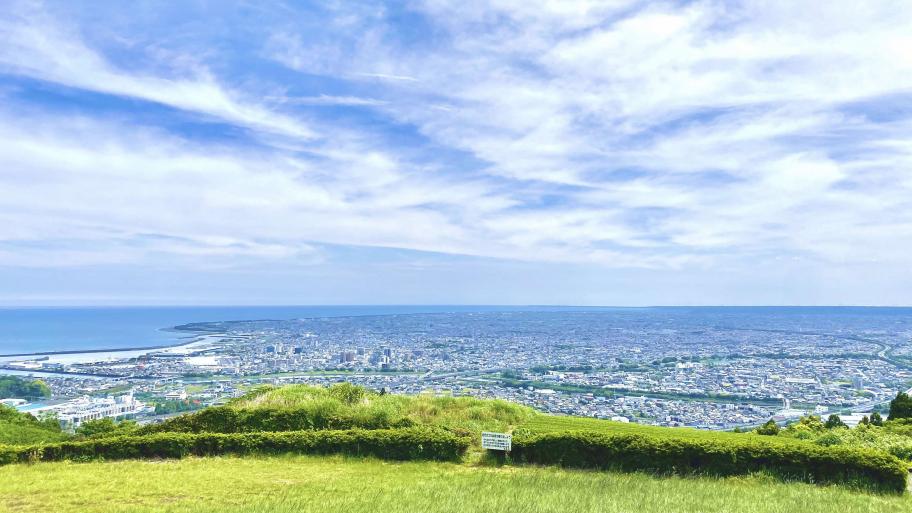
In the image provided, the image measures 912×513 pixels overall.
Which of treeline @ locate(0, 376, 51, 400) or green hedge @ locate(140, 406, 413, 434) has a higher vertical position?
green hedge @ locate(140, 406, 413, 434)

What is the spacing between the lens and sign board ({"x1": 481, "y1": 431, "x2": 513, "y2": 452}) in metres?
12.2

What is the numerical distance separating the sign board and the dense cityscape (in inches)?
332

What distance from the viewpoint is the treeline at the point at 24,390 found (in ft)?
130

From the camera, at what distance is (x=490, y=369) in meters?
60.6

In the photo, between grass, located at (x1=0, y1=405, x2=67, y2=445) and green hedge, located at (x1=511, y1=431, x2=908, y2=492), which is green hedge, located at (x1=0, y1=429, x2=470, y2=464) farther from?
grass, located at (x1=0, y1=405, x2=67, y2=445)

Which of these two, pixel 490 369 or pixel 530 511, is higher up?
pixel 530 511

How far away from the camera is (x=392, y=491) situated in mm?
9172

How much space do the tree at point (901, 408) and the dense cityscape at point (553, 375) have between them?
10.9 ft

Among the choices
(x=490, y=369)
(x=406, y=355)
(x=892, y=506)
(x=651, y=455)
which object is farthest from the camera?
(x=406, y=355)

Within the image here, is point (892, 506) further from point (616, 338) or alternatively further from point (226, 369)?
point (616, 338)

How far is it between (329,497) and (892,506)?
842cm

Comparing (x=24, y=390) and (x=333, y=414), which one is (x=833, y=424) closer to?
(x=333, y=414)

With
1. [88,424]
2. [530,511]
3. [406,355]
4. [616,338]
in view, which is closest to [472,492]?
[530,511]

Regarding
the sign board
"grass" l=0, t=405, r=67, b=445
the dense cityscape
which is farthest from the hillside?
the dense cityscape
